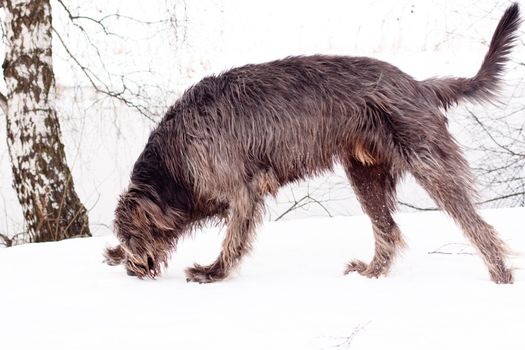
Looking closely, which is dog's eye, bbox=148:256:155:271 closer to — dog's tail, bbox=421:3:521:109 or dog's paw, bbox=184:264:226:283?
dog's paw, bbox=184:264:226:283

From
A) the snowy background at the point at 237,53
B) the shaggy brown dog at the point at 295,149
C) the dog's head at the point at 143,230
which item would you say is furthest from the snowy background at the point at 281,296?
the snowy background at the point at 237,53

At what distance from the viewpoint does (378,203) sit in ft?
15.0

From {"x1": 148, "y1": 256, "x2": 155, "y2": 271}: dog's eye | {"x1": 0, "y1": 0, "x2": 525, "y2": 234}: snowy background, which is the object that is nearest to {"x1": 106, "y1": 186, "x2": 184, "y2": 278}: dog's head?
{"x1": 148, "y1": 256, "x2": 155, "y2": 271}: dog's eye

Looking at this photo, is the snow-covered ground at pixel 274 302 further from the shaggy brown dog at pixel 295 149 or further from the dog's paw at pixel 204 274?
the shaggy brown dog at pixel 295 149

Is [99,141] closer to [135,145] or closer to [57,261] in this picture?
[135,145]

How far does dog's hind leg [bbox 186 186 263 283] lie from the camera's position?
169 inches

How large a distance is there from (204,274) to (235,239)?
0.86 ft

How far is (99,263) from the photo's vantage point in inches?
189

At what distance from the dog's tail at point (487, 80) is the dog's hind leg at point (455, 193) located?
0.34 meters

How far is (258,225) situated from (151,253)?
62cm

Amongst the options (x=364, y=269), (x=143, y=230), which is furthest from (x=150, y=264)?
(x=364, y=269)

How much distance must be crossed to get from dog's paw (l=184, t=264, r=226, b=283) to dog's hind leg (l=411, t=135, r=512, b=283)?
1193 mm

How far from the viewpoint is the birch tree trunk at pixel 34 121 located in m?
6.57

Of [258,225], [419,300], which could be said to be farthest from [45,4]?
[419,300]
